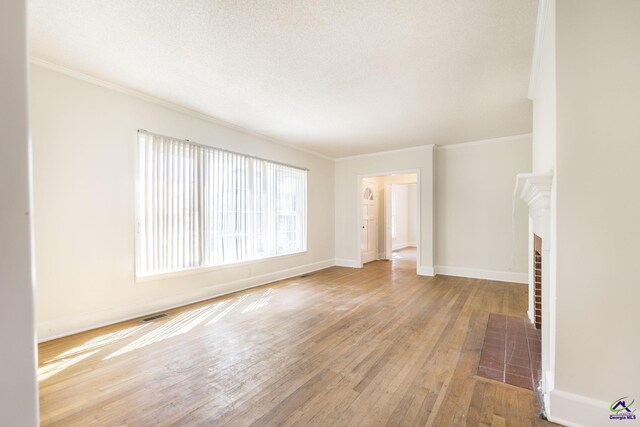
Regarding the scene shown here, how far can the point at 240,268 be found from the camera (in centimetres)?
467

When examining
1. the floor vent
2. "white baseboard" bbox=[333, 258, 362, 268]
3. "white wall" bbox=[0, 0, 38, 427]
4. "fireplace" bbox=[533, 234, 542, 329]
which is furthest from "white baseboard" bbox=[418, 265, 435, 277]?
"white wall" bbox=[0, 0, 38, 427]

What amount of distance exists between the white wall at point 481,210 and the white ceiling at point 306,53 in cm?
139

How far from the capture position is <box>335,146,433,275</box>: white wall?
5.72m

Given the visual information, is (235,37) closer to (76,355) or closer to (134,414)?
(134,414)

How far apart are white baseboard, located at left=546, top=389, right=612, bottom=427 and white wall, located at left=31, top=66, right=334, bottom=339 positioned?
3.82m

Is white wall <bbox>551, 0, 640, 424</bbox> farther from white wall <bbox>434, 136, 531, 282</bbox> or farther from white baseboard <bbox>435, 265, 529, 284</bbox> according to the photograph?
white baseboard <bbox>435, 265, 529, 284</bbox>

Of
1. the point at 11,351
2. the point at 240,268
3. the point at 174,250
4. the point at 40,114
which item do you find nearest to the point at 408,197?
the point at 240,268

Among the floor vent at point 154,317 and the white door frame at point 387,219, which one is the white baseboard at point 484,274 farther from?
the floor vent at point 154,317

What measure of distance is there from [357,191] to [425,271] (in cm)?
226

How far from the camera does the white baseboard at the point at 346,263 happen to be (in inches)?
264

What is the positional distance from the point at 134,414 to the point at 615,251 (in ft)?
9.47

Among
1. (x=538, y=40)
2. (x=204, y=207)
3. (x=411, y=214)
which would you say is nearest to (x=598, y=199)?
(x=538, y=40)

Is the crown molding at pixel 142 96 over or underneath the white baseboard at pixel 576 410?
over

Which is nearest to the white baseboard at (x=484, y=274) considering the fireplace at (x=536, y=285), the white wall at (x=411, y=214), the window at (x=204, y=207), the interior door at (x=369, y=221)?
the interior door at (x=369, y=221)
